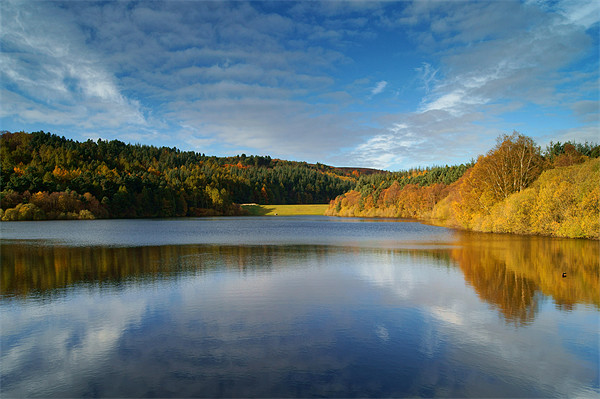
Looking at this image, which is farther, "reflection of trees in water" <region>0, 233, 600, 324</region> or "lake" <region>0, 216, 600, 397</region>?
"reflection of trees in water" <region>0, 233, 600, 324</region>

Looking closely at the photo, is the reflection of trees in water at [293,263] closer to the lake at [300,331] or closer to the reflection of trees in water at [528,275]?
the reflection of trees in water at [528,275]

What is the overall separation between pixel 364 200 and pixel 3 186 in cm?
8217

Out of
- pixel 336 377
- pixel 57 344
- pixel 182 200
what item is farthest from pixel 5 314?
pixel 182 200

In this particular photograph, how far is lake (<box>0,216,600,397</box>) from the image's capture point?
638cm

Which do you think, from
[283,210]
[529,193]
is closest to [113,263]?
[529,193]

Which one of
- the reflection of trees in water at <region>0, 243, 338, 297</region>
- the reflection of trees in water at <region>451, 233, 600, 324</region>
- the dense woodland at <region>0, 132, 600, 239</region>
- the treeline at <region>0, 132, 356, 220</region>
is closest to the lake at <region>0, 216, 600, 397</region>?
the reflection of trees in water at <region>451, 233, 600, 324</region>

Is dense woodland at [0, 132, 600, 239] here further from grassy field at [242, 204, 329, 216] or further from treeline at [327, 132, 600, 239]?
grassy field at [242, 204, 329, 216]

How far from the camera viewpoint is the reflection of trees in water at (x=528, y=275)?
11.3 m

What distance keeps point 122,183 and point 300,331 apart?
10448cm

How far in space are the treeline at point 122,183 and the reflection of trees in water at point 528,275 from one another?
255 ft

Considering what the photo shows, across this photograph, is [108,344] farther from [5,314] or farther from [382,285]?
[382,285]

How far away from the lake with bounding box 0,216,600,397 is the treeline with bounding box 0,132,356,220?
2858 inches

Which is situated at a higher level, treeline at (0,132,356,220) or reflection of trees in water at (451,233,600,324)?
treeline at (0,132,356,220)

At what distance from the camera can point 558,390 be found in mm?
6207
